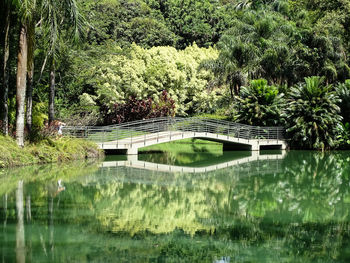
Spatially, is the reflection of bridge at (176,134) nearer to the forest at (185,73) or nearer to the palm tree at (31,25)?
the forest at (185,73)

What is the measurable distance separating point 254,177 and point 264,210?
6.63 m

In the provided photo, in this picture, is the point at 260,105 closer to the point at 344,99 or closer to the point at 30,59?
the point at 344,99

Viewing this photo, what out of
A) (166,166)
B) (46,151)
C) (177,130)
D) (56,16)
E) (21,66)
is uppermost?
(56,16)

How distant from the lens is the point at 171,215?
11.7 m

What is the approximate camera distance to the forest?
75.3 feet

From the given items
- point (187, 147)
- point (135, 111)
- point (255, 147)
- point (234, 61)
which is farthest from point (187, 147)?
point (234, 61)

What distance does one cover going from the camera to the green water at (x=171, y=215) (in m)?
8.49

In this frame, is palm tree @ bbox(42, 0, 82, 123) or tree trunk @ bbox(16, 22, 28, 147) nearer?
palm tree @ bbox(42, 0, 82, 123)

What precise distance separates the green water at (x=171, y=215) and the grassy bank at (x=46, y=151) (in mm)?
881

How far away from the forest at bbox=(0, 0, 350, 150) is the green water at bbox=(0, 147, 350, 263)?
18.0 feet

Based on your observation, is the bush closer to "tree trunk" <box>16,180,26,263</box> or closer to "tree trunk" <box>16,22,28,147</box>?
"tree trunk" <box>16,22,28,147</box>

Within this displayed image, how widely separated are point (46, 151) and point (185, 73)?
22.4 m

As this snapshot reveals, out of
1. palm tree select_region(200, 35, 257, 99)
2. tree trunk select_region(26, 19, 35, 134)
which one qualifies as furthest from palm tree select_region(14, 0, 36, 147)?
palm tree select_region(200, 35, 257, 99)

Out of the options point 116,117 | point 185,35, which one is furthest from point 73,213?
point 185,35
